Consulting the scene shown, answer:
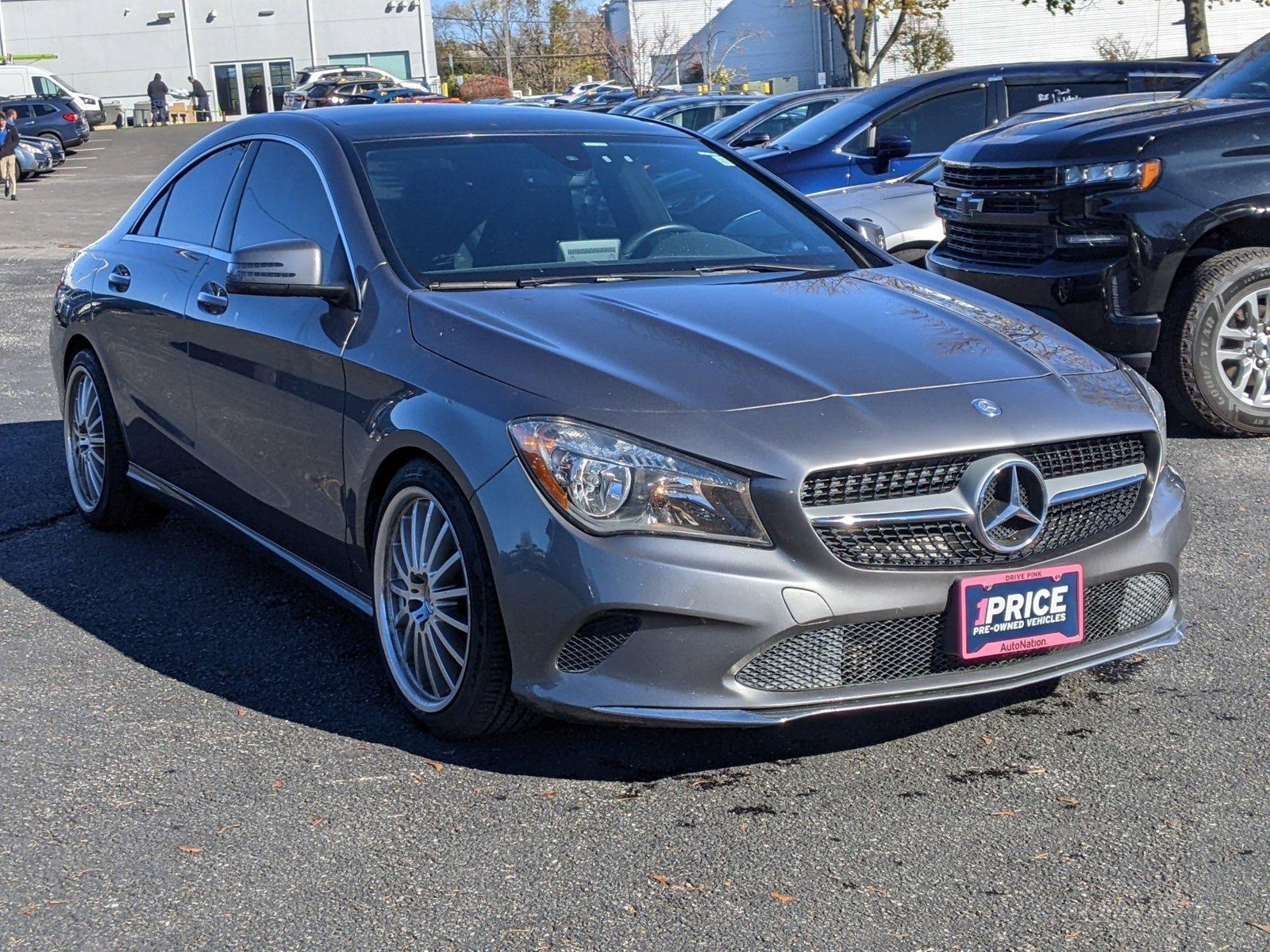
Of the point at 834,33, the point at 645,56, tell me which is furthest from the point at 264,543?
the point at 834,33

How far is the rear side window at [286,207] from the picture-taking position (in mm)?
4457

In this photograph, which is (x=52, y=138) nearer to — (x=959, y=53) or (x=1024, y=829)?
(x=959, y=53)

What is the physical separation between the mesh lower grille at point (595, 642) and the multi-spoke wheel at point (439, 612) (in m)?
0.21

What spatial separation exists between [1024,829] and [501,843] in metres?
1.11

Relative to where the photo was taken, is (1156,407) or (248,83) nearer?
(1156,407)

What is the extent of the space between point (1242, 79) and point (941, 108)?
4.34 m

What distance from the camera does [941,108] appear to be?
39.5 feet

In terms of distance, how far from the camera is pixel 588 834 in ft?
11.0

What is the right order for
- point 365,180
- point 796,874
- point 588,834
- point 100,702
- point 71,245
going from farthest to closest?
point 71,245 < point 365,180 < point 100,702 < point 588,834 < point 796,874

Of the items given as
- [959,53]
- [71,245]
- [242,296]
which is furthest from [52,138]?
[242,296]

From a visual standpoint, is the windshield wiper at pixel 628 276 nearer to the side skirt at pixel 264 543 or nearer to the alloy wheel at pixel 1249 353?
the side skirt at pixel 264 543

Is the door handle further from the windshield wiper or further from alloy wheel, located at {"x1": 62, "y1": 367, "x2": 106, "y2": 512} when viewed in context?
alloy wheel, located at {"x1": 62, "y1": 367, "x2": 106, "y2": 512}

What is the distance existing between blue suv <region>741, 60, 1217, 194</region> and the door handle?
24.8ft

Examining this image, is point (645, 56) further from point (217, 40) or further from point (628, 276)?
point (628, 276)
